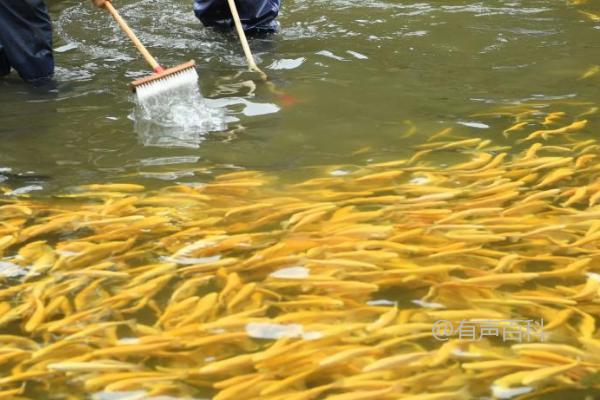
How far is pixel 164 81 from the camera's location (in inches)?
181

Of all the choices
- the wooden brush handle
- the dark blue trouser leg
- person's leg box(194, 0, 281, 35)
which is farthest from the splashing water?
person's leg box(194, 0, 281, 35)

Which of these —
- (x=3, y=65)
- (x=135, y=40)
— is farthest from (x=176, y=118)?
(x=3, y=65)

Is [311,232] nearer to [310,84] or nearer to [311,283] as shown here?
[311,283]

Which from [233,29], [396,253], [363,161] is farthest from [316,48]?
[396,253]

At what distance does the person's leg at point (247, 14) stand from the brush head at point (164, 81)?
1.72 metres

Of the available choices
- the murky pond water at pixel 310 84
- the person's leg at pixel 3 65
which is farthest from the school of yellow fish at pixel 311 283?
the person's leg at pixel 3 65

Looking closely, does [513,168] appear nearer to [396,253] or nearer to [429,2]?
[396,253]

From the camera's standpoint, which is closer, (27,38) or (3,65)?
(27,38)

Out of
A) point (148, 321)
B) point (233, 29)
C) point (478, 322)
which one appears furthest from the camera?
point (233, 29)

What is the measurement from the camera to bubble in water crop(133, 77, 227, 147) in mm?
4129

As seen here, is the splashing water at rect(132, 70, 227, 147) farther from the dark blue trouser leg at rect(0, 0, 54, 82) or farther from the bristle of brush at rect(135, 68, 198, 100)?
the dark blue trouser leg at rect(0, 0, 54, 82)

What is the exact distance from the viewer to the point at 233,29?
21.3ft

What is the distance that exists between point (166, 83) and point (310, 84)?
2.97ft

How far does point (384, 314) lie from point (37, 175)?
206cm
